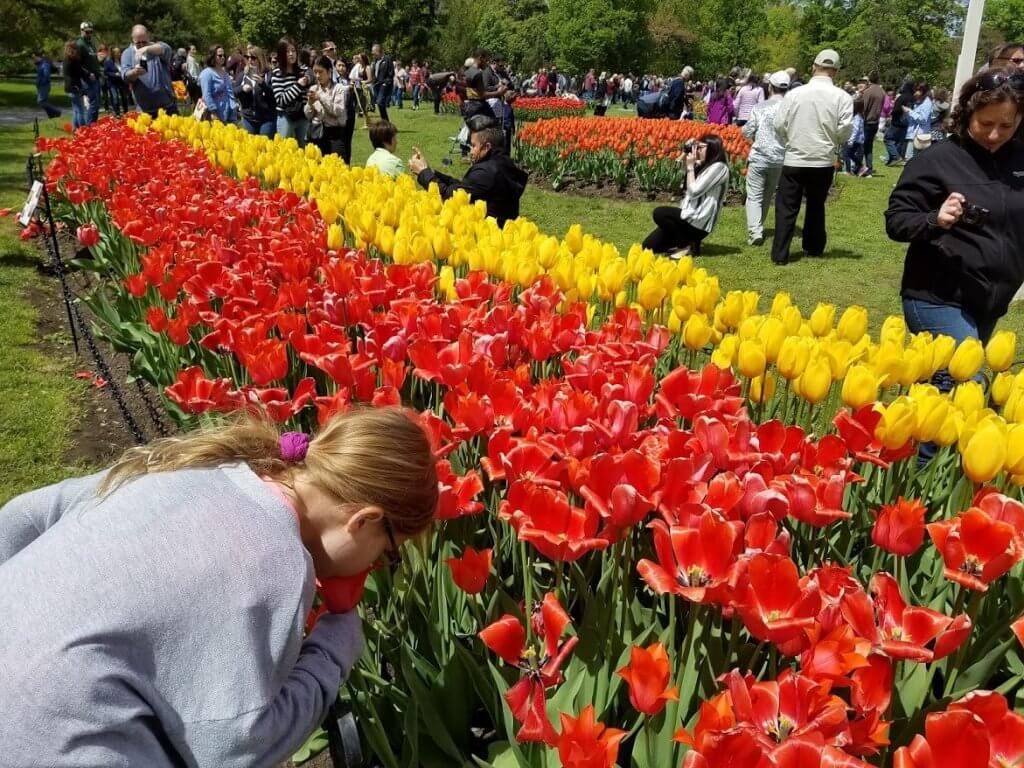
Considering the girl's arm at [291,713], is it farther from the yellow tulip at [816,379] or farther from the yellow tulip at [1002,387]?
the yellow tulip at [1002,387]

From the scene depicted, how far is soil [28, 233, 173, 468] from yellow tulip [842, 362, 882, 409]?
3.32 metres

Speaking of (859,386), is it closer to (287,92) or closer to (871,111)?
(287,92)

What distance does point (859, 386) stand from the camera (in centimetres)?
216

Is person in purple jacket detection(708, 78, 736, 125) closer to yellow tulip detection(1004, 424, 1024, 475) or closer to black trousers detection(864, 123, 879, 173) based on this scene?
black trousers detection(864, 123, 879, 173)

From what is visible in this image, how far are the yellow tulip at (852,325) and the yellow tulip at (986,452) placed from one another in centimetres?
88

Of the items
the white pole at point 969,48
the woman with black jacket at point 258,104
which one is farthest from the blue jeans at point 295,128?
the white pole at point 969,48

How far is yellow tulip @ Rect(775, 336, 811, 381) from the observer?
7.61 feet

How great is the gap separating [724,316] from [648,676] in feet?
5.88

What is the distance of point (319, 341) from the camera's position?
→ 248 cm

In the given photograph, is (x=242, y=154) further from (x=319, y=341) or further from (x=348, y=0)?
(x=348, y=0)

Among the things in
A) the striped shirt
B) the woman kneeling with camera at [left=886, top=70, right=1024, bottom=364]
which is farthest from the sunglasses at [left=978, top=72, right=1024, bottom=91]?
the striped shirt

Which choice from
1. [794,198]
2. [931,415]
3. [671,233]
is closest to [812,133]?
[794,198]

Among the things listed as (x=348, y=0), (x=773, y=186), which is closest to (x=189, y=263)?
(x=773, y=186)

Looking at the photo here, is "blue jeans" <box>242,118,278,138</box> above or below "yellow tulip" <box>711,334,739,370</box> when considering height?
above
